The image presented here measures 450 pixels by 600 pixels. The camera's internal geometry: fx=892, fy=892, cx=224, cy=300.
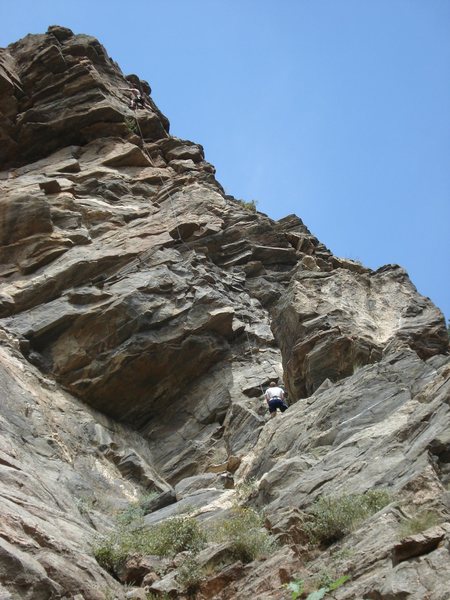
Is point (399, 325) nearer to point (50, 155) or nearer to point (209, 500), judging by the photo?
point (209, 500)

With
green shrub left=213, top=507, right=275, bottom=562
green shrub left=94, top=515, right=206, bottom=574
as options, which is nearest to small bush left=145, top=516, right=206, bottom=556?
green shrub left=94, top=515, right=206, bottom=574

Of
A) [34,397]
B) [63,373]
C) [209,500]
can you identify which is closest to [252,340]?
[63,373]

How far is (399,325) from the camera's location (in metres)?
24.7

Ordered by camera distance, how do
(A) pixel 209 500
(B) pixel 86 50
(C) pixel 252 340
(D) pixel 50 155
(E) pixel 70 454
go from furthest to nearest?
1. (B) pixel 86 50
2. (D) pixel 50 155
3. (C) pixel 252 340
4. (E) pixel 70 454
5. (A) pixel 209 500

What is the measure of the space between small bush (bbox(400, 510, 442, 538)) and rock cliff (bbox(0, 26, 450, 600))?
18 cm

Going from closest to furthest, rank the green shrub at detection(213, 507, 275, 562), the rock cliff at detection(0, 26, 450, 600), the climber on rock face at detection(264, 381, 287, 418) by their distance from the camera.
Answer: the rock cliff at detection(0, 26, 450, 600)
the green shrub at detection(213, 507, 275, 562)
the climber on rock face at detection(264, 381, 287, 418)

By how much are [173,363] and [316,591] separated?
16.8m

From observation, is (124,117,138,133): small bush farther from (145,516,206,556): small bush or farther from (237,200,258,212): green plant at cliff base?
(145,516,206,556): small bush

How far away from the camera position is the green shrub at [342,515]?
40.8 ft

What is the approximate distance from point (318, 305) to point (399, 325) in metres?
2.29

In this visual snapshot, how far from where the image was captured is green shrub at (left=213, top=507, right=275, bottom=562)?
12.7 m

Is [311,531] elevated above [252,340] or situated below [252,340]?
below

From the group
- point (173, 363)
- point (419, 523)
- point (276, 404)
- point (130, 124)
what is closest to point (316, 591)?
point (419, 523)

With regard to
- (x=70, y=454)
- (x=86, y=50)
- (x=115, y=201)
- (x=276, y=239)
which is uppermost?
(x=86, y=50)
